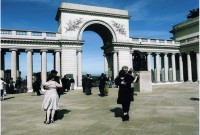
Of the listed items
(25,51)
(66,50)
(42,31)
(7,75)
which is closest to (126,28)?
(66,50)

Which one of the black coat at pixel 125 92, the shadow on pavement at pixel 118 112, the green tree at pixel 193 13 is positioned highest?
the green tree at pixel 193 13

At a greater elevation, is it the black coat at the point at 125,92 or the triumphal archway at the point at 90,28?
the triumphal archway at the point at 90,28

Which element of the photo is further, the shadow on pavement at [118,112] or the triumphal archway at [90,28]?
the triumphal archway at [90,28]

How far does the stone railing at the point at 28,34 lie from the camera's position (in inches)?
A: 1189

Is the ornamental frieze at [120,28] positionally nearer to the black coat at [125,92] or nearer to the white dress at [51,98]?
the black coat at [125,92]

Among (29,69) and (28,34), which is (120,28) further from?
(29,69)

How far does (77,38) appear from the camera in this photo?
34125 mm

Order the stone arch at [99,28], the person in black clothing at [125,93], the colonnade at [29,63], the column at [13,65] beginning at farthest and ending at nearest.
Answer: the stone arch at [99,28], the colonnade at [29,63], the column at [13,65], the person in black clothing at [125,93]

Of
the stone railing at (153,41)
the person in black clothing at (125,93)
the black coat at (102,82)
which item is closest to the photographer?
the person in black clothing at (125,93)

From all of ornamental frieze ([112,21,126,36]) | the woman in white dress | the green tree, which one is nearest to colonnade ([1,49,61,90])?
ornamental frieze ([112,21,126,36])

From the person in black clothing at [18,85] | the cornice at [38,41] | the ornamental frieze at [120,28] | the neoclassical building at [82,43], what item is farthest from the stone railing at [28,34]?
the ornamental frieze at [120,28]

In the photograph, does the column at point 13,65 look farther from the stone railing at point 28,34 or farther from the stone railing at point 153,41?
the stone railing at point 153,41

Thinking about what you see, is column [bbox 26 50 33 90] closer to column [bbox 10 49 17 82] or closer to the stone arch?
column [bbox 10 49 17 82]

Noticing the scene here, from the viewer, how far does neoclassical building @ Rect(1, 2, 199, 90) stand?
3139cm
